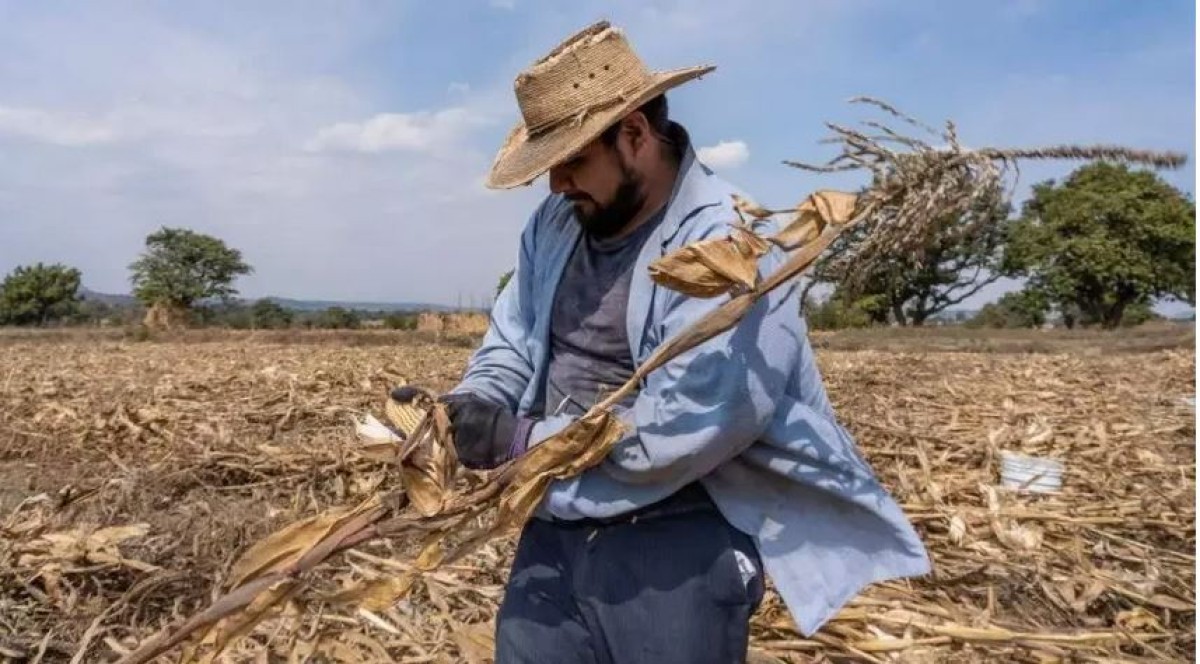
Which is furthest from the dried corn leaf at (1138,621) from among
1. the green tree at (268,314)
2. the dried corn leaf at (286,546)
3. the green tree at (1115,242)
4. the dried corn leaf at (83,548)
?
the green tree at (268,314)

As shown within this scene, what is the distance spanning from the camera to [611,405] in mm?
1511

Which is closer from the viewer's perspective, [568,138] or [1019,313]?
[568,138]

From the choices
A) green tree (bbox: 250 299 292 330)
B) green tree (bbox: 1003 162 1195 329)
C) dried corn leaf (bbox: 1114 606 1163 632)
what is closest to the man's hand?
dried corn leaf (bbox: 1114 606 1163 632)

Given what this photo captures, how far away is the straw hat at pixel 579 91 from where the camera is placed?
1.64 metres

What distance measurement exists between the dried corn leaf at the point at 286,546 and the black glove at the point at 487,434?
0.24 metres

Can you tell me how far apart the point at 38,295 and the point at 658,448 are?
2170 inches

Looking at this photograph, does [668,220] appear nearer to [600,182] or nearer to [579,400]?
A: [600,182]

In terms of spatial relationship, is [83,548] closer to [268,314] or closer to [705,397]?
[705,397]

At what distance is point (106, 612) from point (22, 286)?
5347 cm

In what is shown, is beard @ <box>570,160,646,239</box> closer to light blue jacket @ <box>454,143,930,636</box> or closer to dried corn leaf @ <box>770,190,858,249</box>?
light blue jacket @ <box>454,143,930,636</box>

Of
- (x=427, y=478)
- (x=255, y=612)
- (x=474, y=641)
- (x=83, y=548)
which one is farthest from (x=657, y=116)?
(x=83, y=548)

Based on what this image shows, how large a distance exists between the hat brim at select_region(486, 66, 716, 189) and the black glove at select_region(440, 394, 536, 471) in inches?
15.4

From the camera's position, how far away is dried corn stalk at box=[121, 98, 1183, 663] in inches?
56.5

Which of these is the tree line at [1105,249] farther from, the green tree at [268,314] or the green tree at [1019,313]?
the green tree at [268,314]
